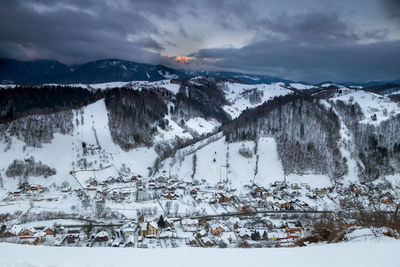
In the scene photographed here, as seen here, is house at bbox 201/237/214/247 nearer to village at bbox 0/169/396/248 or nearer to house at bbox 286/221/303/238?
village at bbox 0/169/396/248

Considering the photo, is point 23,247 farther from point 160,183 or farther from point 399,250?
point 160,183

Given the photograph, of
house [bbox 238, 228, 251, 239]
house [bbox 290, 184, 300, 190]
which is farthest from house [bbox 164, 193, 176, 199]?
house [bbox 290, 184, 300, 190]

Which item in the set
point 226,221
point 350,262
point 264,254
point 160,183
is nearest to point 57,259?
point 264,254

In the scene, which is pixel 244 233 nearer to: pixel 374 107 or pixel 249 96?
pixel 374 107

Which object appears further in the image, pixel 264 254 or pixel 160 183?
pixel 160 183

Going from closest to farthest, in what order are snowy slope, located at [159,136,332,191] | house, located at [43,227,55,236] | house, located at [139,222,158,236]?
house, located at [43,227,55,236] < house, located at [139,222,158,236] < snowy slope, located at [159,136,332,191]

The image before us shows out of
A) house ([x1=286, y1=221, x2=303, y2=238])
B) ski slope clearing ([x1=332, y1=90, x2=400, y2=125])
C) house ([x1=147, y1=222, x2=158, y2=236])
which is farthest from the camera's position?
ski slope clearing ([x1=332, y1=90, x2=400, y2=125])
